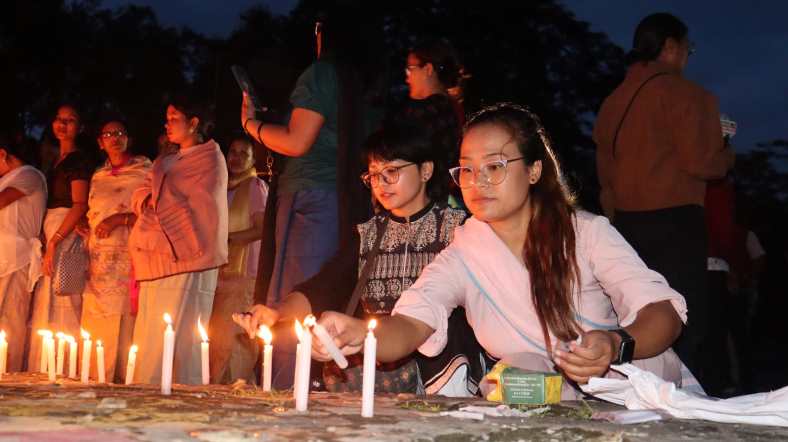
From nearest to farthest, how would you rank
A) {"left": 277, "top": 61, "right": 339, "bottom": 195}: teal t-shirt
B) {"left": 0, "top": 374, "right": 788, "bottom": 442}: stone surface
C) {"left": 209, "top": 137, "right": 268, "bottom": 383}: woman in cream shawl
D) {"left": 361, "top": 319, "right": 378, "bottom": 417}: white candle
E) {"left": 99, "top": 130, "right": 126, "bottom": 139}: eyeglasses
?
{"left": 0, "top": 374, "right": 788, "bottom": 442}: stone surface < {"left": 361, "top": 319, "right": 378, "bottom": 417}: white candle < {"left": 277, "top": 61, "right": 339, "bottom": 195}: teal t-shirt < {"left": 209, "top": 137, "right": 268, "bottom": 383}: woman in cream shawl < {"left": 99, "top": 130, "right": 126, "bottom": 139}: eyeglasses

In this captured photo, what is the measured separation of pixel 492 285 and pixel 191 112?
3578 mm

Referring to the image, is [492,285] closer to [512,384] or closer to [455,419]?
[512,384]

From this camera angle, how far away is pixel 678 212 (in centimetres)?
507

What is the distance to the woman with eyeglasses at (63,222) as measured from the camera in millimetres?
7766

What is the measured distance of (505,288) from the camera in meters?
3.76

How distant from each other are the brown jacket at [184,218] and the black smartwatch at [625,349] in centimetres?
378

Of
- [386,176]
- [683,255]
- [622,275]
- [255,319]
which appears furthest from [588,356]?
[683,255]

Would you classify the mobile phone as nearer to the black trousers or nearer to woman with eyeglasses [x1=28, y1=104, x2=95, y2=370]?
the black trousers

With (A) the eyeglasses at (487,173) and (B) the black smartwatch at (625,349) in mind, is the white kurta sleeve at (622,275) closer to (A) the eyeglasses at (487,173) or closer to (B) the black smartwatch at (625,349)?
(B) the black smartwatch at (625,349)

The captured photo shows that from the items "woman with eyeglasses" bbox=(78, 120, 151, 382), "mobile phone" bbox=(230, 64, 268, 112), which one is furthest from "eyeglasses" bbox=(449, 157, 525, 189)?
"woman with eyeglasses" bbox=(78, 120, 151, 382)

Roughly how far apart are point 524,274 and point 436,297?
34cm

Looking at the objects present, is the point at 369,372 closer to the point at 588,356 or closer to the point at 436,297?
the point at 588,356

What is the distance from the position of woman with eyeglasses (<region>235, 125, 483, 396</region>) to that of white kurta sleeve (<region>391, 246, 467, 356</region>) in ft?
1.30

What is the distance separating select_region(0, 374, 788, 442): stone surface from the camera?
7.30 ft
